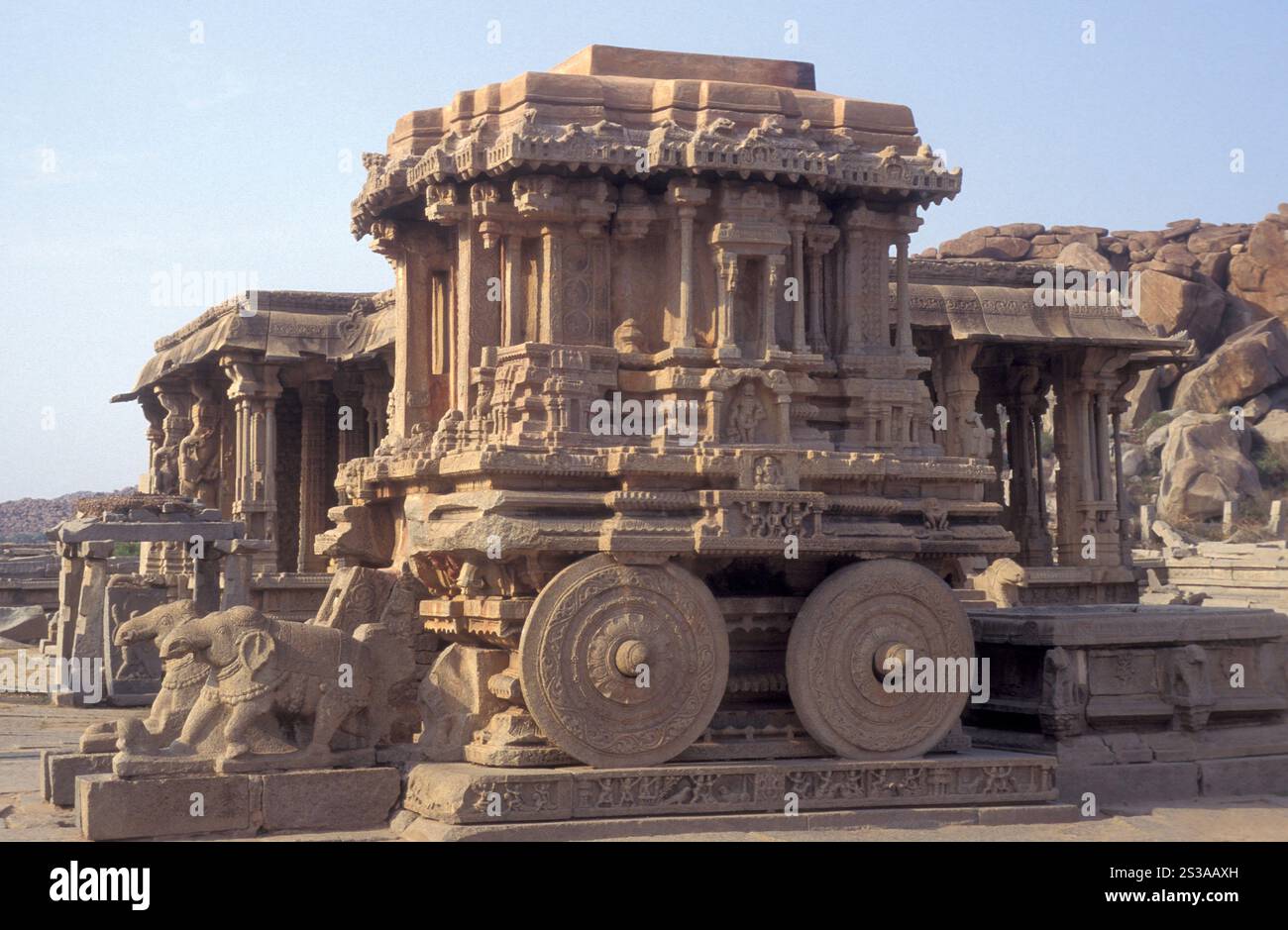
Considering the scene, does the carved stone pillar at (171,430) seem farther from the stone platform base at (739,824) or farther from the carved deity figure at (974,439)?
the stone platform base at (739,824)

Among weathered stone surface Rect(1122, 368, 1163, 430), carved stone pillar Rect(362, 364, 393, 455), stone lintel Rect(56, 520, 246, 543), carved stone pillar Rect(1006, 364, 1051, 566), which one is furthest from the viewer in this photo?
weathered stone surface Rect(1122, 368, 1163, 430)

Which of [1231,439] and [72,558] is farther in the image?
[1231,439]

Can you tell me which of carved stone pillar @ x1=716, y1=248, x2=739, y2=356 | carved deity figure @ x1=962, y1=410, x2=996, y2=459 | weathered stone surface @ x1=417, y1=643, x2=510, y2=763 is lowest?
weathered stone surface @ x1=417, y1=643, x2=510, y2=763

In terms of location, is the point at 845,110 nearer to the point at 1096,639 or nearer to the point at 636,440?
the point at 636,440

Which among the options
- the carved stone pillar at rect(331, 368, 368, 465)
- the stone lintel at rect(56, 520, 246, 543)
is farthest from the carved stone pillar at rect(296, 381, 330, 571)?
the stone lintel at rect(56, 520, 246, 543)

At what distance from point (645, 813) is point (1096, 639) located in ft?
14.0

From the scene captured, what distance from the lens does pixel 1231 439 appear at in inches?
2397

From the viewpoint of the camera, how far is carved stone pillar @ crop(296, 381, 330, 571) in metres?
28.6

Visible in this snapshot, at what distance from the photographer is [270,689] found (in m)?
10.3

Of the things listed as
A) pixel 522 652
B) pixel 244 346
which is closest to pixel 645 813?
pixel 522 652

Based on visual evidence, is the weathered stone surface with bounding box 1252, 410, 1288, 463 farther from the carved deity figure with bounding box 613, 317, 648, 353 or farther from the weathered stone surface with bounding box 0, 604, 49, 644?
the carved deity figure with bounding box 613, 317, 648, 353

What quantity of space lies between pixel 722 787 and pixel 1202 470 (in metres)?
51.5

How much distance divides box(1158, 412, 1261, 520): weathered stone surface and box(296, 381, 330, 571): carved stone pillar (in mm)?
36877

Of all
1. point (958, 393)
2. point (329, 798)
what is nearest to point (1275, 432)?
point (958, 393)
